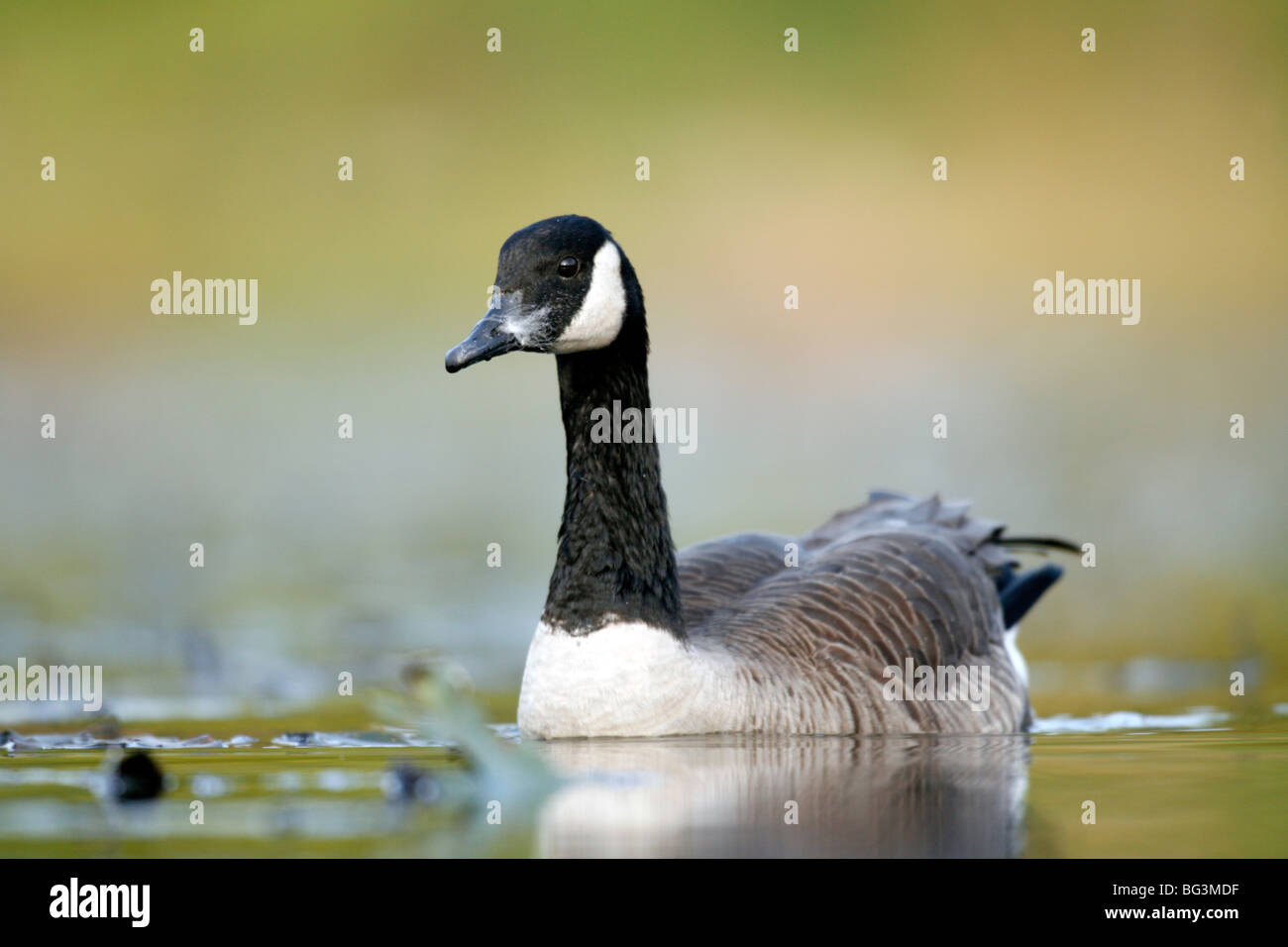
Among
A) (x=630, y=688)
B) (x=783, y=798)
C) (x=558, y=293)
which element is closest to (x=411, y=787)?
(x=783, y=798)

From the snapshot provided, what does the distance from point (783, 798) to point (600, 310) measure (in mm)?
2772

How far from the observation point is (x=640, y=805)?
5.31 meters

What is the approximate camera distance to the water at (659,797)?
4765 millimetres

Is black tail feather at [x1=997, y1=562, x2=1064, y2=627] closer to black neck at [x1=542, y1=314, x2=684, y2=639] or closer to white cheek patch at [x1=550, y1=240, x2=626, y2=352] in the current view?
black neck at [x1=542, y1=314, x2=684, y2=639]

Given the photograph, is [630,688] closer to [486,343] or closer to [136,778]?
[486,343]

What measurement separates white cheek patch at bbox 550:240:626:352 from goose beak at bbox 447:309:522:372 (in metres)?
0.29

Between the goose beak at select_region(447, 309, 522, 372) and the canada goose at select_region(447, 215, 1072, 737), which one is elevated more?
the goose beak at select_region(447, 309, 522, 372)

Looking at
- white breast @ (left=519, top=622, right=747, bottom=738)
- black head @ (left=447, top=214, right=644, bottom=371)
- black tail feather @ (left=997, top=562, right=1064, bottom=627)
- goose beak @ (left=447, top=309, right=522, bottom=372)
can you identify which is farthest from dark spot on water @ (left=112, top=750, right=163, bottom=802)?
black tail feather @ (left=997, top=562, right=1064, bottom=627)

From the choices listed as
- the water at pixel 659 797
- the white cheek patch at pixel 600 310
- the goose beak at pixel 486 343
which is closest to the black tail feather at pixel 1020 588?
the water at pixel 659 797

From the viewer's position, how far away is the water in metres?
4.76

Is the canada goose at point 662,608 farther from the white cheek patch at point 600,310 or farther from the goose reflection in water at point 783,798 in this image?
the goose reflection in water at point 783,798

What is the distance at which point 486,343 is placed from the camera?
23.5 ft
